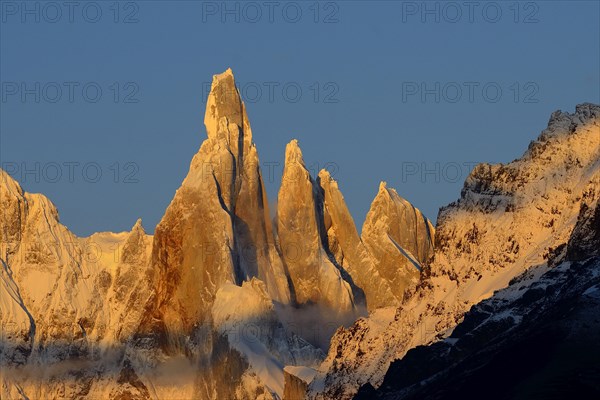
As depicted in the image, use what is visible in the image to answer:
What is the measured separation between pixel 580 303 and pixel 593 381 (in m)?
26.7

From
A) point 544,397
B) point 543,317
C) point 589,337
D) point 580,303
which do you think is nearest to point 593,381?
point 544,397

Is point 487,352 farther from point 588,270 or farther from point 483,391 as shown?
point 483,391

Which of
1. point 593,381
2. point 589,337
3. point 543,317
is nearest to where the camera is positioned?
point 593,381

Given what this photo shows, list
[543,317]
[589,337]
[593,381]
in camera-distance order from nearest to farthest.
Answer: [593,381] → [589,337] → [543,317]

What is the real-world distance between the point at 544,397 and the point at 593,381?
3.22 meters

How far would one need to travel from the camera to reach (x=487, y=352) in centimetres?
19812

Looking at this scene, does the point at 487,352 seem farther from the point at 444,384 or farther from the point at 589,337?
the point at 589,337

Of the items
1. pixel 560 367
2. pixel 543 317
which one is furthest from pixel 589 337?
pixel 543 317

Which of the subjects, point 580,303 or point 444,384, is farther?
point 444,384

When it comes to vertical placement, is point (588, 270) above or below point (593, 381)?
above

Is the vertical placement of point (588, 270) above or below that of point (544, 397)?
above

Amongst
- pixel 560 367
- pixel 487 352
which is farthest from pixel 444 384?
pixel 560 367

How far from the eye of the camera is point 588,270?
653ft

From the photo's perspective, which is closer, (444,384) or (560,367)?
(560,367)
